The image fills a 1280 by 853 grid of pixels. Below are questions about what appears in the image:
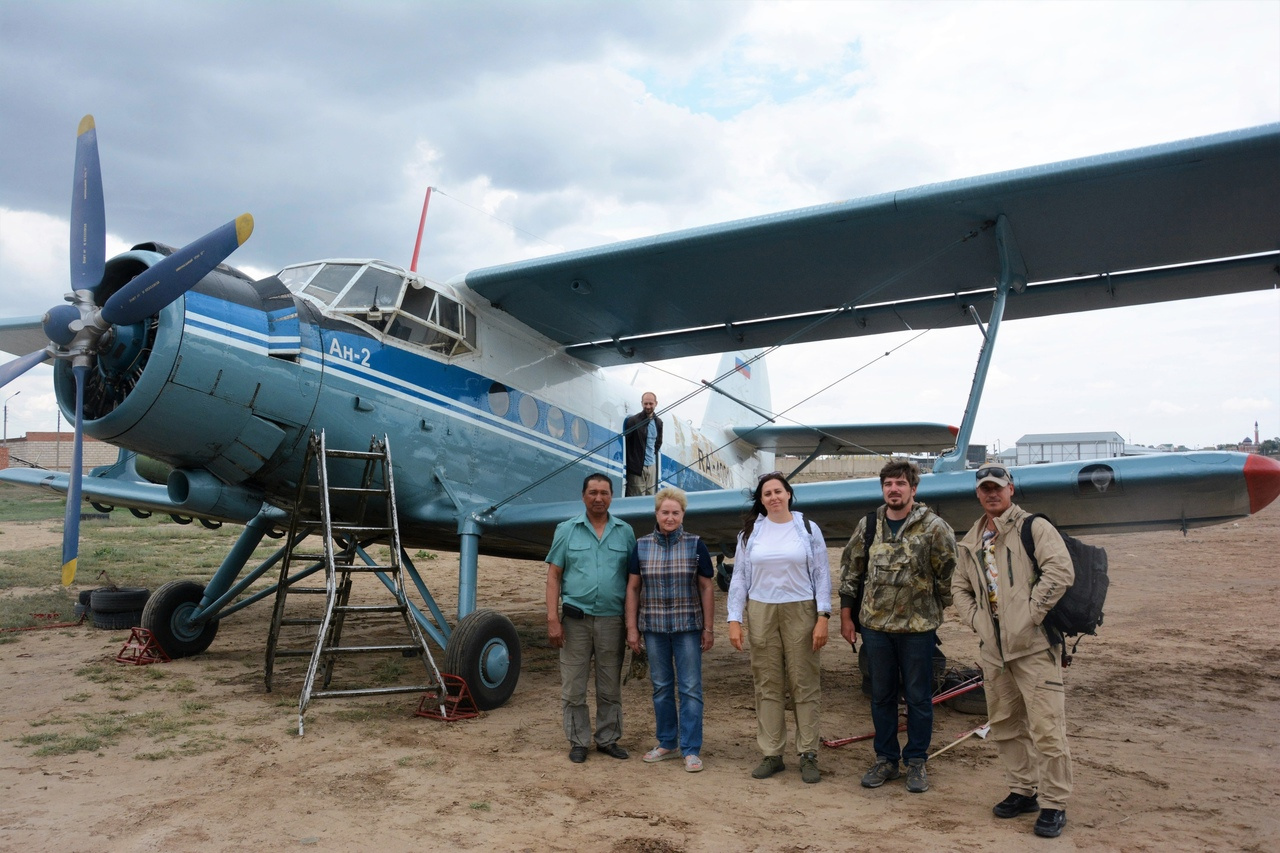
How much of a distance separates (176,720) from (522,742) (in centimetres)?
234

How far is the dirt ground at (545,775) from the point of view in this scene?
3430 millimetres

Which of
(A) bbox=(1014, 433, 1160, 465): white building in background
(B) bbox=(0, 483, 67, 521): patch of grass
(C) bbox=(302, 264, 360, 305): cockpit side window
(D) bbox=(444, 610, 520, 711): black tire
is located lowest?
(D) bbox=(444, 610, 520, 711): black tire

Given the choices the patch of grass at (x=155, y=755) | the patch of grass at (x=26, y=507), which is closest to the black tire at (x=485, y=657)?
the patch of grass at (x=155, y=755)

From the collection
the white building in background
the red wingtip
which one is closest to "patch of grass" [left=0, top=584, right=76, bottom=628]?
the red wingtip

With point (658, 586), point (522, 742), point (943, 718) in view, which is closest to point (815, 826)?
point (658, 586)

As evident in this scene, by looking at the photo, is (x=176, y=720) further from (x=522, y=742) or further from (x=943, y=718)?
(x=943, y=718)

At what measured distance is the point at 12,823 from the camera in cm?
349

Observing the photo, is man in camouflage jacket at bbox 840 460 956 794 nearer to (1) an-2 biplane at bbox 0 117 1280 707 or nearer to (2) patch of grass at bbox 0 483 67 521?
(1) an-2 biplane at bbox 0 117 1280 707

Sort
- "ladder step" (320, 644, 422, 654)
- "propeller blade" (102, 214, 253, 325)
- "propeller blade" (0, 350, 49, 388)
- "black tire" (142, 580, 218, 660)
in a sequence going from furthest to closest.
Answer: "black tire" (142, 580, 218, 660)
"propeller blade" (0, 350, 49, 388)
"ladder step" (320, 644, 422, 654)
"propeller blade" (102, 214, 253, 325)

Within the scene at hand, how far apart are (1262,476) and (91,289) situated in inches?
317

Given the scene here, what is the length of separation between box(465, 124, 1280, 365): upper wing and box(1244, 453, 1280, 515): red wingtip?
1994 millimetres

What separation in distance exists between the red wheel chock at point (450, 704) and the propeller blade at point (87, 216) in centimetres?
367

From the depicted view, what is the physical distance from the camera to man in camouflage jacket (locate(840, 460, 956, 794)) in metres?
4.14

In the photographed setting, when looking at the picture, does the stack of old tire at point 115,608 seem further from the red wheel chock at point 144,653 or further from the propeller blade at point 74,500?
the propeller blade at point 74,500
